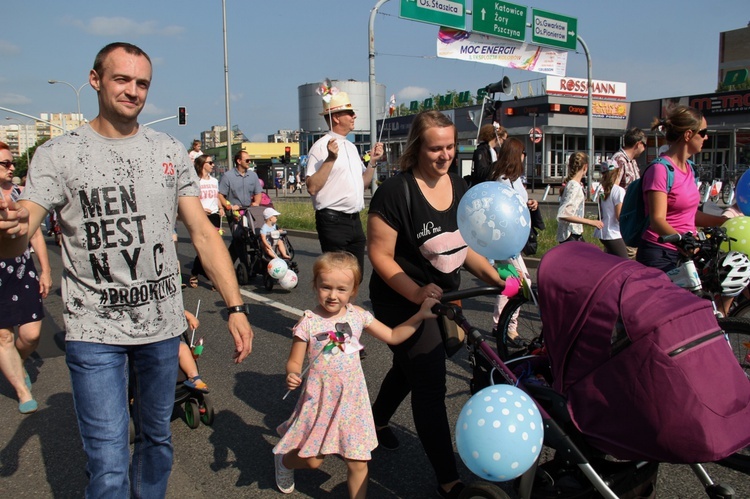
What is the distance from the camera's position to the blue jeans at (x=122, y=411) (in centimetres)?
246

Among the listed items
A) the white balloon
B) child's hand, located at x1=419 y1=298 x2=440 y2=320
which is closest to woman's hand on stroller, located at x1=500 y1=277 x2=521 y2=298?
child's hand, located at x1=419 y1=298 x2=440 y2=320

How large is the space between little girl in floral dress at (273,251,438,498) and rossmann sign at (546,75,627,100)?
39.5m

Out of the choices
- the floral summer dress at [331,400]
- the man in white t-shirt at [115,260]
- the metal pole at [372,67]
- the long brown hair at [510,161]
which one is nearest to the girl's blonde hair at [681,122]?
the long brown hair at [510,161]

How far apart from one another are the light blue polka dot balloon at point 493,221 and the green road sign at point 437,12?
16.0 meters

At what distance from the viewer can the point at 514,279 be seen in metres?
2.96

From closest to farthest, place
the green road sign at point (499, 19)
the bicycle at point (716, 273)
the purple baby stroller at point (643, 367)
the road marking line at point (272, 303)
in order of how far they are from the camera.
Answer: the purple baby stroller at point (643, 367), the bicycle at point (716, 273), the road marking line at point (272, 303), the green road sign at point (499, 19)

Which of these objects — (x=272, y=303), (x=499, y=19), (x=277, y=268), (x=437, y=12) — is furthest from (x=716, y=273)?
(x=499, y=19)

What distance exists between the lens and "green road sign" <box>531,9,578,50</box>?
22516 mm

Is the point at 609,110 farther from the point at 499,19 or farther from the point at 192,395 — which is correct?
the point at 192,395

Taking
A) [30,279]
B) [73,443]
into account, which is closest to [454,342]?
[73,443]


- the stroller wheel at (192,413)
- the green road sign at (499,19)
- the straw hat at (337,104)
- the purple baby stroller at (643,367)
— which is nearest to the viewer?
the purple baby stroller at (643,367)

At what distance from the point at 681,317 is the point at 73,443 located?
3.74 metres

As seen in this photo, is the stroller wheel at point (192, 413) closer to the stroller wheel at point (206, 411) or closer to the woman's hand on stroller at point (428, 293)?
the stroller wheel at point (206, 411)

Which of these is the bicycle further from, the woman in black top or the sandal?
the sandal
